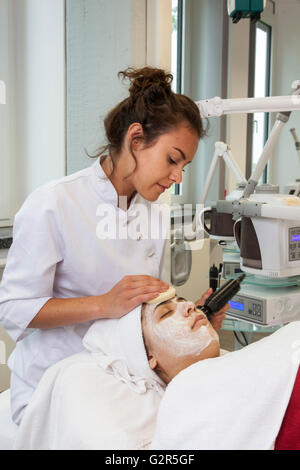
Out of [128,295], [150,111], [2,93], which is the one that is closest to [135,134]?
[150,111]

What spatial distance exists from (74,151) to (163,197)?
1.50 feet

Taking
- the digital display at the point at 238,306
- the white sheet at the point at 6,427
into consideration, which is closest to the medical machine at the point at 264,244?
the digital display at the point at 238,306

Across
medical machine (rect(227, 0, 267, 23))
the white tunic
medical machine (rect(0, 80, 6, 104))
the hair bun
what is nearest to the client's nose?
the white tunic

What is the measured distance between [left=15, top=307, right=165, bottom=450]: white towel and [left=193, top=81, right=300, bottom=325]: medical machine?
1.87 feet

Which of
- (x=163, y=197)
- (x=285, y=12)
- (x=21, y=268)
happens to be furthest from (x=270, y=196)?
(x=285, y=12)

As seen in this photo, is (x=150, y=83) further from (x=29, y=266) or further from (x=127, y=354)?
(x=127, y=354)

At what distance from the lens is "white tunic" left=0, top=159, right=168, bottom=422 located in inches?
40.1

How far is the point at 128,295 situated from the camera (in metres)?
0.97

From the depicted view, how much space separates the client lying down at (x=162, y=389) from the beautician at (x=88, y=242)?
0.08m

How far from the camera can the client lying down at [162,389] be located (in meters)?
0.65

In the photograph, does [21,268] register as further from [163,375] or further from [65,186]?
[163,375]

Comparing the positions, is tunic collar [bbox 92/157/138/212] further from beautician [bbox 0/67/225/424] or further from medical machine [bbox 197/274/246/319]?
medical machine [bbox 197/274/246/319]

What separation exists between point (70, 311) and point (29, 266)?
0.14m

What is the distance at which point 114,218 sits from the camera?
3.80 ft
